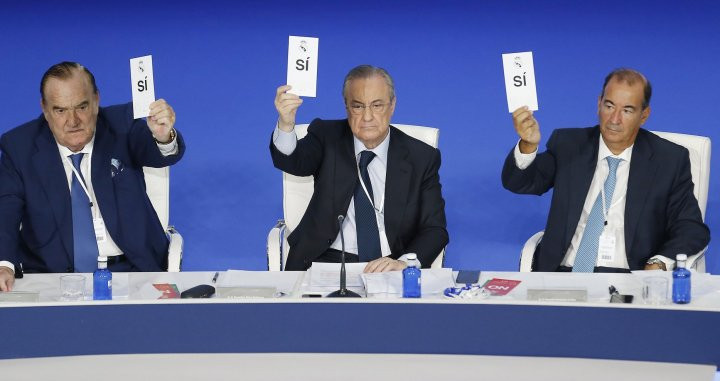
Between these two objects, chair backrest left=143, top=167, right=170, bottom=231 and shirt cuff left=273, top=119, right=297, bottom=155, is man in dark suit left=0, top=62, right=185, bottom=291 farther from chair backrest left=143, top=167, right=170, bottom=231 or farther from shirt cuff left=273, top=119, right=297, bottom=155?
shirt cuff left=273, top=119, right=297, bottom=155

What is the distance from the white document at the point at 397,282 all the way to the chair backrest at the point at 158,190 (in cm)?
129

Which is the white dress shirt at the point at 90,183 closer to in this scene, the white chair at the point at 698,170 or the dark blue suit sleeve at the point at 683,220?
the white chair at the point at 698,170

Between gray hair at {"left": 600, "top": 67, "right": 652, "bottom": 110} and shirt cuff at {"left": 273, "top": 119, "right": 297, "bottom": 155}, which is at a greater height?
gray hair at {"left": 600, "top": 67, "right": 652, "bottom": 110}

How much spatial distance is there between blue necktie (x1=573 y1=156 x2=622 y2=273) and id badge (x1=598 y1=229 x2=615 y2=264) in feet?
0.07

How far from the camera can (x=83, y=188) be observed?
207 inches

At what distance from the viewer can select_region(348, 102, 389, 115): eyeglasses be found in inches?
207

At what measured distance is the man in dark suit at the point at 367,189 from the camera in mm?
5312

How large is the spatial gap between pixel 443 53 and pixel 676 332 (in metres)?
4.65

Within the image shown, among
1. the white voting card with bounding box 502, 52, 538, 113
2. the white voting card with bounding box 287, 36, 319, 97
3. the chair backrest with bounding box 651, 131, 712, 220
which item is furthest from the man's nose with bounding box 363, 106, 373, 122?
the chair backrest with bounding box 651, 131, 712, 220

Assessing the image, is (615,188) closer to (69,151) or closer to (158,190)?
(158,190)

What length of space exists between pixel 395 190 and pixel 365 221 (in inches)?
7.2

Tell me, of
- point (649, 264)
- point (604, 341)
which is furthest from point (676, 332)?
point (649, 264)

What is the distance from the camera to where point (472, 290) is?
13.9 feet

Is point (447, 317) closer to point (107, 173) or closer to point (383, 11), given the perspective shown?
point (107, 173)
